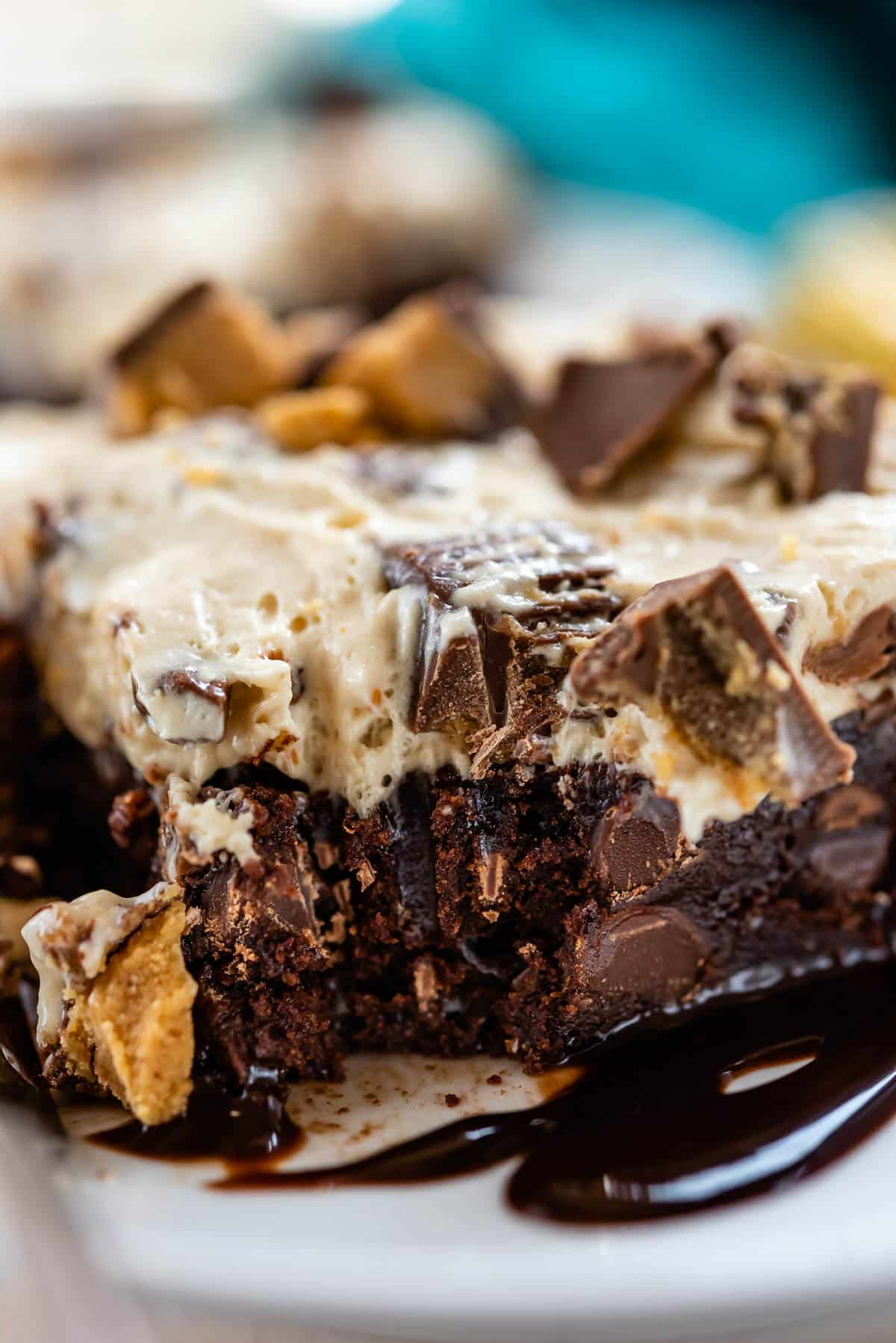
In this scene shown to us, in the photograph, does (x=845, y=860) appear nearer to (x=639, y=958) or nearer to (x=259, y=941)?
(x=639, y=958)

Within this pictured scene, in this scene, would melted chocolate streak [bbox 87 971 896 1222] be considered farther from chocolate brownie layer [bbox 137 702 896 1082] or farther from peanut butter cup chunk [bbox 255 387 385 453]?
peanut butter cup chunk [bbox 255 387 385 453]

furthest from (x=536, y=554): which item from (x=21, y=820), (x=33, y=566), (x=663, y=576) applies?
(x=21, y=820)

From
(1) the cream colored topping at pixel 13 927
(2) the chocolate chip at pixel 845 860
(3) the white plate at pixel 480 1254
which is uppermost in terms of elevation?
(2) the chocolate chip at pixel 845 860

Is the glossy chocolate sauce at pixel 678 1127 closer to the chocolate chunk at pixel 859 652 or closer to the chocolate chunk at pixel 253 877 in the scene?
the chocolate chunk at pixel 253 877

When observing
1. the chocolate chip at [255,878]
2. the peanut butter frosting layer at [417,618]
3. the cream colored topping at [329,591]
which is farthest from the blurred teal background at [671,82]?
the chocolate chip at [255,878]

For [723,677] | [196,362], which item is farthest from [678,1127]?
[196,362]
